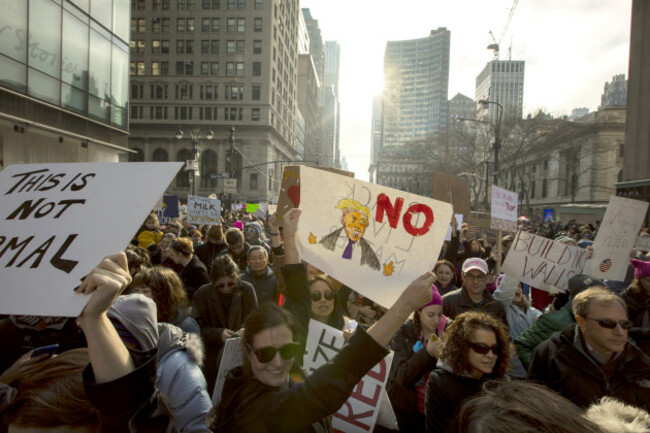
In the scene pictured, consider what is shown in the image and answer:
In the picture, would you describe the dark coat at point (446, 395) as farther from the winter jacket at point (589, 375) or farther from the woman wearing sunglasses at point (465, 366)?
the winter jacket at point (589, 375)

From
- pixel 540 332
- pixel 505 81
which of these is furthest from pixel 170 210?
pixel 505 81

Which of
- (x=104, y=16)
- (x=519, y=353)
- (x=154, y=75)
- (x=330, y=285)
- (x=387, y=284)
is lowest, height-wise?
(x=519, y=353)

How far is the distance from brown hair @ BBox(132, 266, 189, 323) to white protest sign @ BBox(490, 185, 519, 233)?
5.94m

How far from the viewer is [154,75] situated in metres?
60.7

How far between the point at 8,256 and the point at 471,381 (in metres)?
2.52

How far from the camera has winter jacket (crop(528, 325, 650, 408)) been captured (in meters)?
2.48

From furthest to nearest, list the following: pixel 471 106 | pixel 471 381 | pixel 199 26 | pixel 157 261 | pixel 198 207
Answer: pixel 471 106, pixel 199 26, pixel 198 207, pixel 157 261, pixel 471 381

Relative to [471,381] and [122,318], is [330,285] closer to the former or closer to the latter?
[471,381]

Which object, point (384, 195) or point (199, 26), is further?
point (199, 26)

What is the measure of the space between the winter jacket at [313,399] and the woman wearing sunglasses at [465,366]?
1.21 m

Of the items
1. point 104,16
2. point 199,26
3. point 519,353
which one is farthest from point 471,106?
point 519,353

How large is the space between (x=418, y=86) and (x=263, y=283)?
19431 centimetres

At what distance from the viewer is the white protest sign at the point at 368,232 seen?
7.76 feet

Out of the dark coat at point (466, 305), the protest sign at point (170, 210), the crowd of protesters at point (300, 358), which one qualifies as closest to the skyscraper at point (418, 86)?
the protest sign at point (170, 210)
